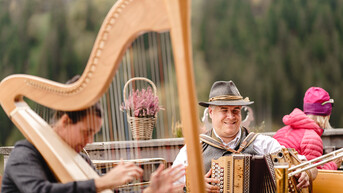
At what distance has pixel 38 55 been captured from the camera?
22.4 ft

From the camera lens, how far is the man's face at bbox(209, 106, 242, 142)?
8.23 feet

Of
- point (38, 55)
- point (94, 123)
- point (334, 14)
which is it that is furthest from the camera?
point (38, 55)

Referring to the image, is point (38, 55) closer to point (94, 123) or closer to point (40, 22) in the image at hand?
point (40, 22)

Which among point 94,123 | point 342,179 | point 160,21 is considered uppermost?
point 160,21

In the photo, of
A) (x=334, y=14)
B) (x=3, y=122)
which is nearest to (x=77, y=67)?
(x=3, y=122)

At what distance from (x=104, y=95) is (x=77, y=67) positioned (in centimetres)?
549

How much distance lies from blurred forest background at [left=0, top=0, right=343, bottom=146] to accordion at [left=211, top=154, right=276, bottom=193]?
3.85 metres

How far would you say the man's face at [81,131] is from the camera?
156 centimetres

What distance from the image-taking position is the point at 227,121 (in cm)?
252

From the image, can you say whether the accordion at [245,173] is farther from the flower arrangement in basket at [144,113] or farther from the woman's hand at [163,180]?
the flower arrangement in basket at [144,113]

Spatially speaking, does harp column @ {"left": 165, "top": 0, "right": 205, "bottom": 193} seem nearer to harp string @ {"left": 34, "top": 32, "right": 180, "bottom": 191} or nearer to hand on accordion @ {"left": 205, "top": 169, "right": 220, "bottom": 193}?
harp string @ {"left": 34, "top": 32, "right": 180, "bottom": 191}

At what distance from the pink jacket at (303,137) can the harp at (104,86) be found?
1.73 metres

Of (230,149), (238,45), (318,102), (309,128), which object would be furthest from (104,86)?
(238,45)

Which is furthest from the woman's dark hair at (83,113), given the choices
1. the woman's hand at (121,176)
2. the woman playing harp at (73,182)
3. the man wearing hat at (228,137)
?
the man wearing hat at (228,137)
